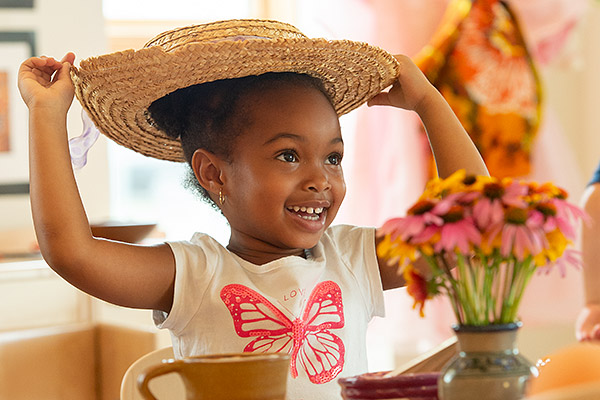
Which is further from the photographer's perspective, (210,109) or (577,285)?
(577,285)

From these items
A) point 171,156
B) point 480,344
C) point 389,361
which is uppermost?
point 171,156

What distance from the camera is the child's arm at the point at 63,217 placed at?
2.85ft

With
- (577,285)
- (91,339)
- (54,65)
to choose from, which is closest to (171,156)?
(54,65)

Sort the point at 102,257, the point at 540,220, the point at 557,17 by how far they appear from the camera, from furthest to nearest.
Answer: the point at 557,17 → the point at 102,257 → the point at 540,220

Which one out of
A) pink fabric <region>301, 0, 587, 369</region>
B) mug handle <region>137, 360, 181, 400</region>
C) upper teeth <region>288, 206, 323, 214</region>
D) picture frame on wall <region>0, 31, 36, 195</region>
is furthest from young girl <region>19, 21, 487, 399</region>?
picture frame on wall <region>0, 31, 36, 195</region>

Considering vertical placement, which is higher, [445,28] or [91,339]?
[445,28]

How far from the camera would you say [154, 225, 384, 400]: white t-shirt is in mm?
967

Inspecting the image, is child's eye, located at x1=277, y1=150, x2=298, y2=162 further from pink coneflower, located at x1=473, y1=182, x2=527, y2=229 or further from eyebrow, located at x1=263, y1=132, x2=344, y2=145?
pink coneflower, located at x1=473, y1=182, x2=527, y2=229

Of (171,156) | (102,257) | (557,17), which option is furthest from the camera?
(557,17)

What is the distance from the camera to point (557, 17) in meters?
2.34

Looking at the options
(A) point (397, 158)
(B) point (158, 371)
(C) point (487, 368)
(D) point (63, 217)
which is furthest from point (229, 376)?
(A) point (397, 158)

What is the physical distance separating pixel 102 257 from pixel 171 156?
32cm

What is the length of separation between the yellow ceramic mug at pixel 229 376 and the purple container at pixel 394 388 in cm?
7

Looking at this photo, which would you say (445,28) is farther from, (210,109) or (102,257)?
(102,257)
